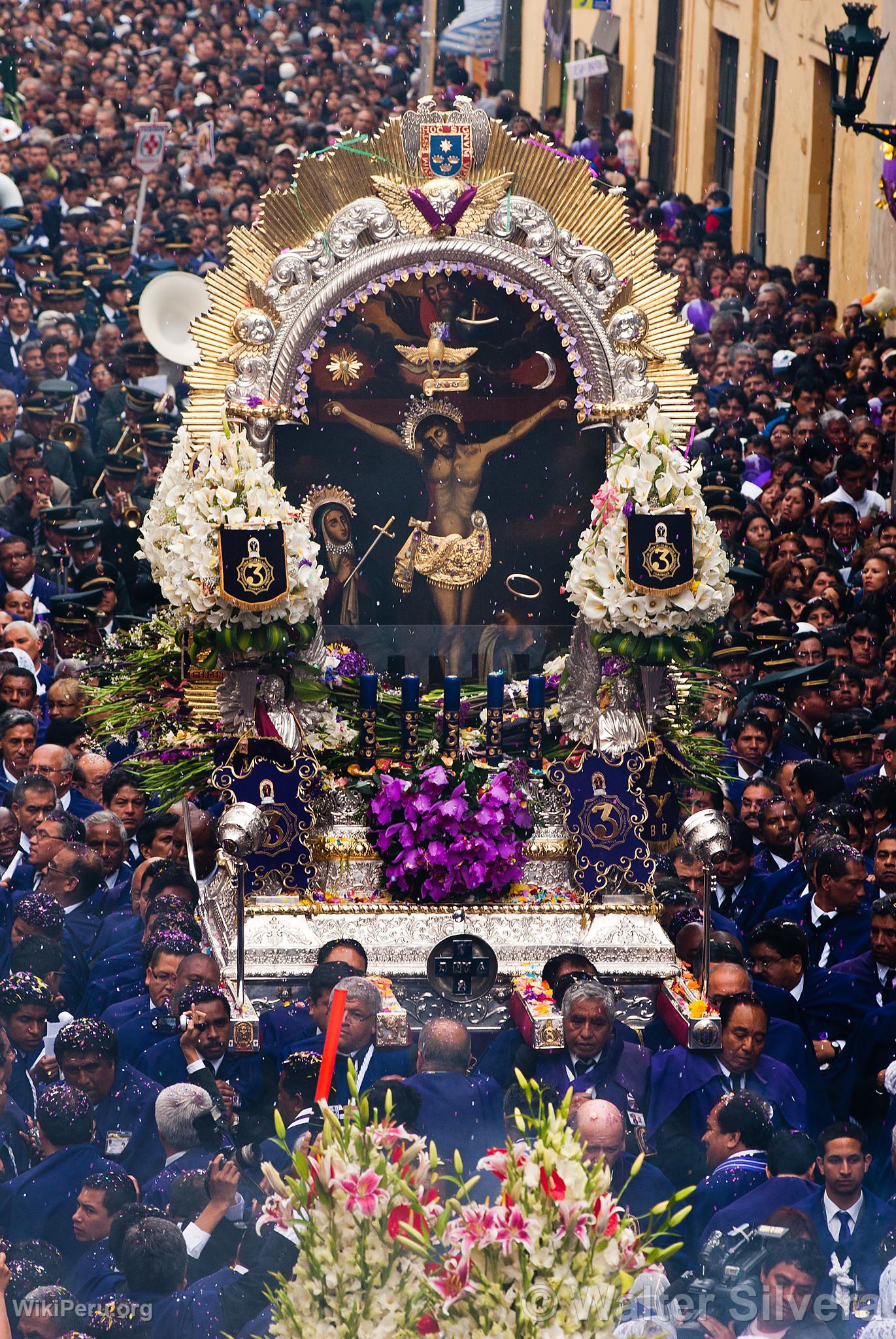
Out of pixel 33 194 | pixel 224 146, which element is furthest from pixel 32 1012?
pixel 224 146

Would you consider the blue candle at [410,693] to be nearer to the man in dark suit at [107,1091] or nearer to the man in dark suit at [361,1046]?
the man in dark suit at [361,1046]

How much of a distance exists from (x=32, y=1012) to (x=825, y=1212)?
3.41 meters

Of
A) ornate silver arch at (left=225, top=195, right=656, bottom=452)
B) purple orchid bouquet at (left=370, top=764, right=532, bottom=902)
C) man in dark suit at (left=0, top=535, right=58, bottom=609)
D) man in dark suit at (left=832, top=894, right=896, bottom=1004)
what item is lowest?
man in dark suit at (left=832, top=894, right=896, bottom=1004)

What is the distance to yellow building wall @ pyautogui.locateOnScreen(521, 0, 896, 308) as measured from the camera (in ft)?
69.9

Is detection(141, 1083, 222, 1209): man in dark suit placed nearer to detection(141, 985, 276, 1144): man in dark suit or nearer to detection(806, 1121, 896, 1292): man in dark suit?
detection(141, 985, 276, 1144): man in dark suit

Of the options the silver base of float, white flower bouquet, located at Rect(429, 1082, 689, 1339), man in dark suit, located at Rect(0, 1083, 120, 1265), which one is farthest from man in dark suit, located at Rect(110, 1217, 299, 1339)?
the silver base of float

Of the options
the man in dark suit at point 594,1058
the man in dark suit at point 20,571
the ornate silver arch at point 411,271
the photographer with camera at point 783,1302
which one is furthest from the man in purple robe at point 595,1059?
the man in dark suit at point 20,571

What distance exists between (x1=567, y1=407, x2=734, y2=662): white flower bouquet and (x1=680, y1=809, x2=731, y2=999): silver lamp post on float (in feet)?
3.25

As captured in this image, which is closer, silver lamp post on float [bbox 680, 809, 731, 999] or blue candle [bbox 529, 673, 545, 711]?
silver lamp post on float [bbox 680, 809, 731, 999]

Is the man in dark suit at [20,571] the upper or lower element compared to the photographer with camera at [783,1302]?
upper

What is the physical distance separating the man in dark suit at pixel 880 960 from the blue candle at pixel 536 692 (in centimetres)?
201

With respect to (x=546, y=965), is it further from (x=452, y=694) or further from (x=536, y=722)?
(x=452, y=694)

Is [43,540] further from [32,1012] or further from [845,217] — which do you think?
→ [845,217]

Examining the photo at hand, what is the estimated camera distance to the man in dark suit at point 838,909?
10.5 metres
